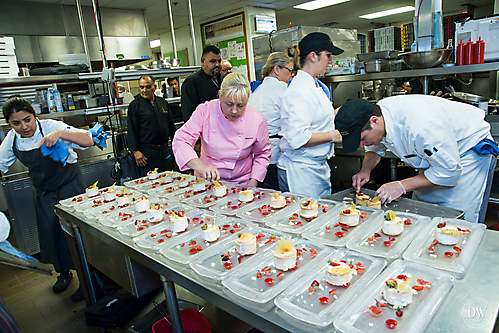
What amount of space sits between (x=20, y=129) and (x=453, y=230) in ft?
10.1

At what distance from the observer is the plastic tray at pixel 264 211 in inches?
68.7

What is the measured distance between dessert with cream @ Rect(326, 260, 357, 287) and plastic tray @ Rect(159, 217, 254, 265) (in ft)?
1.72

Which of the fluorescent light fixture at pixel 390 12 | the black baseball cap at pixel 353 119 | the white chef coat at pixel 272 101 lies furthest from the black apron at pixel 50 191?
the fluorescent light fixture at pixel 390 12

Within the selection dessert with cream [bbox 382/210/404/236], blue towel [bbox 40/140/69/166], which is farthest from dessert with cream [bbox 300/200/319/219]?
blue towel [bbox 40/140/69/166]

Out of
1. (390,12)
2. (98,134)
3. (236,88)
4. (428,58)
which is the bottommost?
(98,134)

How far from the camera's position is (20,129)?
2703 mm

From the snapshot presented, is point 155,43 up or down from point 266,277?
up

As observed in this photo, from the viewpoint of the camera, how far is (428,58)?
126 inches

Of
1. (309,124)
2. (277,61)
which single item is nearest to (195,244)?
(309,124)

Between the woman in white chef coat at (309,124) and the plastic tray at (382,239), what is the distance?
922 mm

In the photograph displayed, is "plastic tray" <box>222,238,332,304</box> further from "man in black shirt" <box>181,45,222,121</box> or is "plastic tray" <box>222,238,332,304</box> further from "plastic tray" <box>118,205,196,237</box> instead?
"man in black shirt" <box>181,45,222,121</box>

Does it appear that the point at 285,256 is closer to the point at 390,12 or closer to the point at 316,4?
the point at 316,4

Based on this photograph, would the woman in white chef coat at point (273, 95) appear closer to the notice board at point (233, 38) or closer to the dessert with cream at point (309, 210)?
the dessert with cream at point (309, 210)

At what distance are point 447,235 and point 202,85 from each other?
10.8 feet
